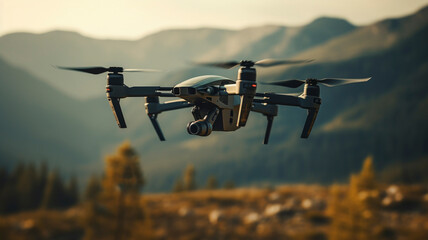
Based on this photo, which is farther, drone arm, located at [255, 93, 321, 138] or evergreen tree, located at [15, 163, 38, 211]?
evergreen tree, located at [15, 163, 38, 211]

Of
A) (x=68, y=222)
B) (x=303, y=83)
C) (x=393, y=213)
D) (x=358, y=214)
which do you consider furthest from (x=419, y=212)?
(x=303, y=83)

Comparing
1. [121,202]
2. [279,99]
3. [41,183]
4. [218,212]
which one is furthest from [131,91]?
[41,183]

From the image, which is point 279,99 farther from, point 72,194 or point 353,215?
point 72,194

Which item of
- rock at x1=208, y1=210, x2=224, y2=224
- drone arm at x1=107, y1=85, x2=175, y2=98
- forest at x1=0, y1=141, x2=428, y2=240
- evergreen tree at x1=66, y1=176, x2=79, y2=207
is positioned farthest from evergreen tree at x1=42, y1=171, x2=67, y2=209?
drone arm at x1=107, y1=85, x2=175, y2=98

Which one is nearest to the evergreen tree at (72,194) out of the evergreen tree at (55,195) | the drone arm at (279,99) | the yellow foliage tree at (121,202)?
the evergreen tree at (55,195)

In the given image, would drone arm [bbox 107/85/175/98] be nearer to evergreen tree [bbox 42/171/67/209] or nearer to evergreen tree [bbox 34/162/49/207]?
evergreen tree [bbox 42/171/67/209]

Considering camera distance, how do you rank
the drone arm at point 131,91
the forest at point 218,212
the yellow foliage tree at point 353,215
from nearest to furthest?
the drone arm at point 131,91 → the forest at point 218,212 → the yellow foliage tree at point 353,215

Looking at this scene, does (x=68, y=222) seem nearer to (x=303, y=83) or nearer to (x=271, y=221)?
(x=271, y=221)

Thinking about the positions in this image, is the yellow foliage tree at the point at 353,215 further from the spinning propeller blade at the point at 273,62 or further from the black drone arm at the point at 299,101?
the spinning propeller blade at the point at 273,62
